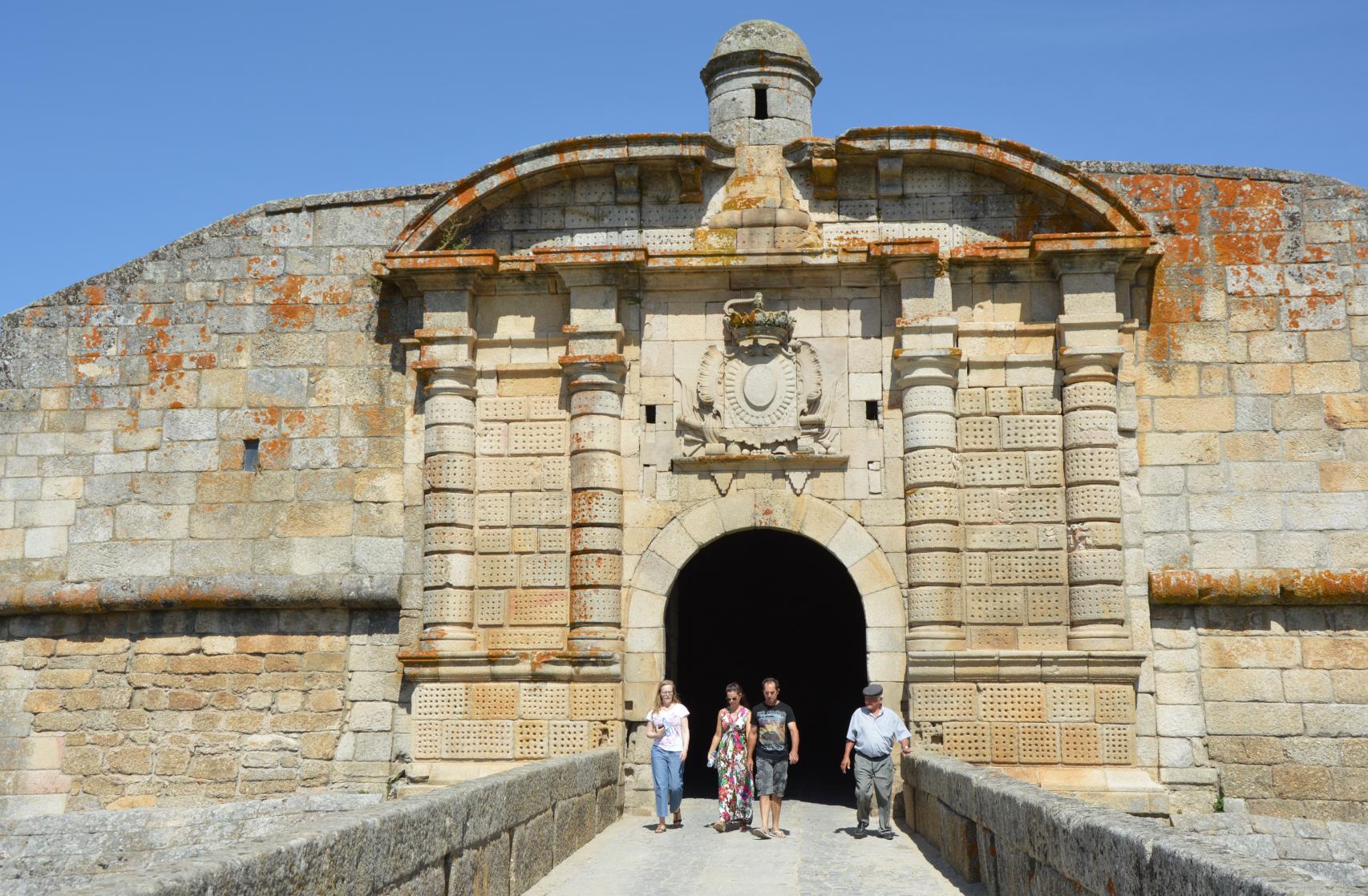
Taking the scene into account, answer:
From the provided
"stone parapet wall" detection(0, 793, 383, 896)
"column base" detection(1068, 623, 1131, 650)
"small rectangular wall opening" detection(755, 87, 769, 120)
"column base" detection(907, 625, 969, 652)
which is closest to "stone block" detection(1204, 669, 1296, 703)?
"column base" detection(1068, 623, 1131, 650)

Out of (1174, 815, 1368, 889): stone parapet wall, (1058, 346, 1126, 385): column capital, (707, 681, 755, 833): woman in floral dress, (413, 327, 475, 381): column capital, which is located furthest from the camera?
(413, 327, 475, 381): column capital

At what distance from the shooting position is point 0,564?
11344mm

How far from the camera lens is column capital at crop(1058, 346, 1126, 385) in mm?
10562

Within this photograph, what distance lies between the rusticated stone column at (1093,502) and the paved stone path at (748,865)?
208cm

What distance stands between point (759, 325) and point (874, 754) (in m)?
3.40

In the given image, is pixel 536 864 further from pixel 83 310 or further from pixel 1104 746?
pixel 83 310

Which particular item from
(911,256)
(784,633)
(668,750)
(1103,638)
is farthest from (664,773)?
(784,633)

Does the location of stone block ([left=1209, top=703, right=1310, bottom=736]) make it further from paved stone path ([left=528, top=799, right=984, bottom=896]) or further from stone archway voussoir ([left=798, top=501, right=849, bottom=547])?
stone archway voussoir ([left=798, top=501, right=849, bottom=547])

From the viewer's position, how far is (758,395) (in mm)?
10914

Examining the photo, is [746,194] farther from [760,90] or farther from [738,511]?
[738,511]

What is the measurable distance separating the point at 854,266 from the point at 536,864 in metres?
5.43

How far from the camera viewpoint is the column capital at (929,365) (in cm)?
1071

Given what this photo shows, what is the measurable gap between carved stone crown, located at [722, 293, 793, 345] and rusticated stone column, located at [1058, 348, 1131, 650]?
206cm

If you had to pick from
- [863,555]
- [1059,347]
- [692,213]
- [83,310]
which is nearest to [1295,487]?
[1059,347]
